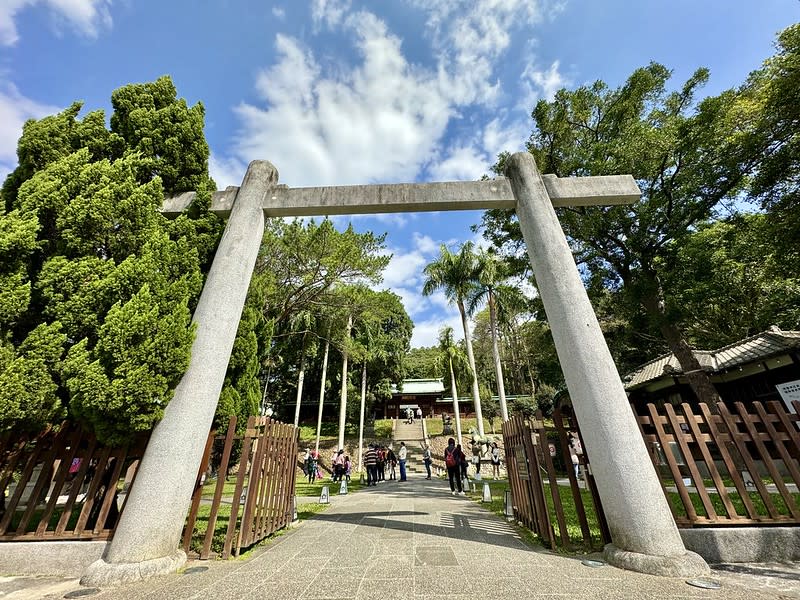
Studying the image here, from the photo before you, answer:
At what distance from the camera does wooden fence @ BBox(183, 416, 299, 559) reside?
4.17m

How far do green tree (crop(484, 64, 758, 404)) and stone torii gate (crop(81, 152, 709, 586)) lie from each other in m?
7.51

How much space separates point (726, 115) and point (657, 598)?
494 inches

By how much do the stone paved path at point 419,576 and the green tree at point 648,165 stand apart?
10.2 m

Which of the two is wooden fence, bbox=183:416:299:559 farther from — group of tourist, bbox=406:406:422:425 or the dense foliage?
group of tourist, bbox=406:406:422:425

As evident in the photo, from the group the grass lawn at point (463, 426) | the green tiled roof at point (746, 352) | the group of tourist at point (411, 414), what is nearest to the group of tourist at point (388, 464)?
the green tiled roof at point (746, 352)

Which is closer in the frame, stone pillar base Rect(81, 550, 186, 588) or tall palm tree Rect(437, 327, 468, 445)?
stone pillar base Rect(81, 550, 186, 588)

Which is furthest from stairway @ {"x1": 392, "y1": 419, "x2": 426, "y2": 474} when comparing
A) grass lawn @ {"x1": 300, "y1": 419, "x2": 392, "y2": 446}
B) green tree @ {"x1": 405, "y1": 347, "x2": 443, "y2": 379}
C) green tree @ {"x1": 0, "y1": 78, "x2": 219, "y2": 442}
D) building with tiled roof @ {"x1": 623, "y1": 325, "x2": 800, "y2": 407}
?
green tree @ {"x1": 0, "y1": 78, "x2": 219, "y2": 442}

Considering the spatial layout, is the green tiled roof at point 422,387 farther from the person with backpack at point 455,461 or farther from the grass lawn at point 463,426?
the person with backpack at point 455,461

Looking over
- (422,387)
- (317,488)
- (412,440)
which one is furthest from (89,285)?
(422,387)

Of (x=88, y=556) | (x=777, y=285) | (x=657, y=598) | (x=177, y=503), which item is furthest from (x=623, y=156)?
(x=88, y=556)

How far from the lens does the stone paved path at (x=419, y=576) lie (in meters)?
3.00

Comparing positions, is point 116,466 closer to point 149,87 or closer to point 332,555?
point 332,555

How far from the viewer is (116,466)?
4109 millimetres

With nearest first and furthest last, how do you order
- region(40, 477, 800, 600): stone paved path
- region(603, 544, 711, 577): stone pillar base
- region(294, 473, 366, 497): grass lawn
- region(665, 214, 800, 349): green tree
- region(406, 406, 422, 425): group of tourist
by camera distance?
region(40, 477, 800, 600): stone paved path < region(603, 544, 711, 577): stone pillar base < region(665, 214, 800, 349): green tree < region(294, 473, 366, 497): grass lawn < region(406, 406, 422, 425): group of tourist
